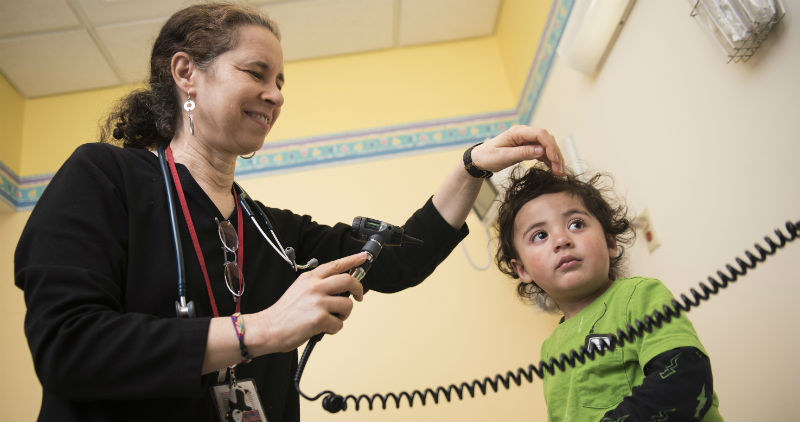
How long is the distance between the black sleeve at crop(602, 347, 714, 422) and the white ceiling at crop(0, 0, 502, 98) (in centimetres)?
220

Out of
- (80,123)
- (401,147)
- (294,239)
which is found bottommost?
(294,239)

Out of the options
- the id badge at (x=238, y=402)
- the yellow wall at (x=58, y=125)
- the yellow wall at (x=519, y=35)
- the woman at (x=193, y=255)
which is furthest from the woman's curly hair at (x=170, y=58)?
the yellow wall at (x=58, y=125)

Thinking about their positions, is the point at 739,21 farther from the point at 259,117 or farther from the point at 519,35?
the point at 519,35

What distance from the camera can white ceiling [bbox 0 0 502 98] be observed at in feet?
8.58

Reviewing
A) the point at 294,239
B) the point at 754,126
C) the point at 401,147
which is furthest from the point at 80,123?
the point at 754,126

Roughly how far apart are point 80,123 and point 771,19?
2.81 meters

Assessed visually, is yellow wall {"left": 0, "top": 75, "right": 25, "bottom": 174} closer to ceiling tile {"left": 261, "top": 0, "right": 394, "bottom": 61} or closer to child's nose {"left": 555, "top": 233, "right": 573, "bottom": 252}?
ceiling tile {"left": 261, "top": 0, "right": 394, "bottom": 61}

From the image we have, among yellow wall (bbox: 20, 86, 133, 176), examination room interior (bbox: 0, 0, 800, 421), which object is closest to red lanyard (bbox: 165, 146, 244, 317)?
examination room interior (bbox: 0, 0, 800, 421)

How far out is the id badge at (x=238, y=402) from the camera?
94cm

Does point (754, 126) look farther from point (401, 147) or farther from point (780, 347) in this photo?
point (401, 147)

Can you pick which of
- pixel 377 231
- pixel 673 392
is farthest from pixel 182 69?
pixel 673 392

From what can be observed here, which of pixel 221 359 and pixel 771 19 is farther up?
pixel 771 19

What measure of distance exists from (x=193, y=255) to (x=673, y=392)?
0.75 m

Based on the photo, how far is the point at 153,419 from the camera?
874 millimetres
